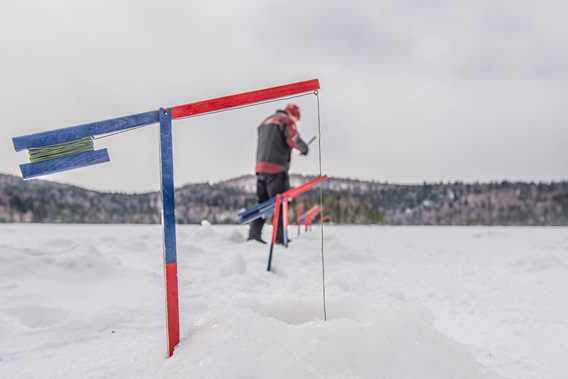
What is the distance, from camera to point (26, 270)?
2623 millimetres

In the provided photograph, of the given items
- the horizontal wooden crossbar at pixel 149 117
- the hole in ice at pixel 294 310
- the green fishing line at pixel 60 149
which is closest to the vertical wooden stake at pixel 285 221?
the hole in ice at pixel 294 310

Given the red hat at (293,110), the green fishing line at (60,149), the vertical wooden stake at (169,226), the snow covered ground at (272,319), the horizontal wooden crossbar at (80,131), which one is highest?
the red hat at (293,110)

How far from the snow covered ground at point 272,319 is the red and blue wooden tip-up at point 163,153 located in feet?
0.55

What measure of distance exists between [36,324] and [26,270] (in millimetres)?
855

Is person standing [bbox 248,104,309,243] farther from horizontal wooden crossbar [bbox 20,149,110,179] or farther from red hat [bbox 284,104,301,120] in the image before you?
horizontal wooden crossbar [bbox 20,149,110,179]

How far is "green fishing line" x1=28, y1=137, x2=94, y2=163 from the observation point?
50.8 inches

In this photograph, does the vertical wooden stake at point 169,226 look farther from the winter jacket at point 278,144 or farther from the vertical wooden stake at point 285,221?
the winter jacket at point 278,144

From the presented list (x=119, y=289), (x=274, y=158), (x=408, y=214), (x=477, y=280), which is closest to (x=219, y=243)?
(x=274, y=158)

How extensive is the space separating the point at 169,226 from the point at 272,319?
536 millimetres

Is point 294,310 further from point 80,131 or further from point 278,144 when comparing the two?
point 278,144

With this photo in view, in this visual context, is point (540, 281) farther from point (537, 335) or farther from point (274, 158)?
point (274, 158)

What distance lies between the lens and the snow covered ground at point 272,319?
1167 millimetres

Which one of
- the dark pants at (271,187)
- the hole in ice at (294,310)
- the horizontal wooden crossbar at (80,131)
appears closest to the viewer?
the horizontal wooden crossbar at (80,131)

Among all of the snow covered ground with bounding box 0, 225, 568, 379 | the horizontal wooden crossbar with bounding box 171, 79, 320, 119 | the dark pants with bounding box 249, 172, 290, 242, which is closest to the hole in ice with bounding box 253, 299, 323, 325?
the snow covered ground with bounding box 0, 225, 568, 379
